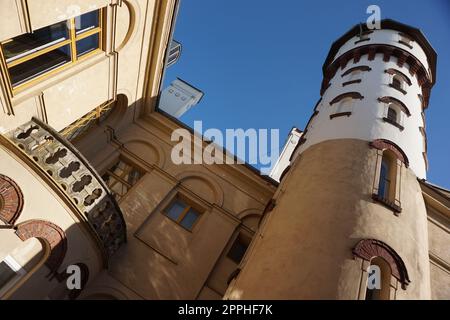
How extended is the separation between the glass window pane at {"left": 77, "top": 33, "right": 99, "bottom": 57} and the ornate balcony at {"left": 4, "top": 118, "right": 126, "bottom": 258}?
255 cm

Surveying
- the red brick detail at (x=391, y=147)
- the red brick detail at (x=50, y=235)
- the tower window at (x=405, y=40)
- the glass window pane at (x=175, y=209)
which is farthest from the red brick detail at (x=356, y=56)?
the red brick detail at (x=50, y=235)

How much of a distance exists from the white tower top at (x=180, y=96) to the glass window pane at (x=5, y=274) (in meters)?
20.5

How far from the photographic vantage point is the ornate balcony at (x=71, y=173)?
7742mm

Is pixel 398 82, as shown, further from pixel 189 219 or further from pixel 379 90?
pixel 189 219

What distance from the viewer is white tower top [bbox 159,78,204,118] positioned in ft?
89.6

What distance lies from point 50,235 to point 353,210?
7.23m

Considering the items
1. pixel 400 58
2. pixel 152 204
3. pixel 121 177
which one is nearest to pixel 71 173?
pixel 152 204

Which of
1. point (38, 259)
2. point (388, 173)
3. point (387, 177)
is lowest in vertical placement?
point (38, 259)

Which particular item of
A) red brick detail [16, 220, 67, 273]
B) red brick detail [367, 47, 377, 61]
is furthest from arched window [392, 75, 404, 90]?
red brick detail [16, 220, 67, 273]

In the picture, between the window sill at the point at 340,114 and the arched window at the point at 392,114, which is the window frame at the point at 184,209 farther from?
the arched window at the point at 392,114

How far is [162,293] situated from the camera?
10312 millimetres

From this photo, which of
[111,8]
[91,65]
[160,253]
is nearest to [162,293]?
[160,253]

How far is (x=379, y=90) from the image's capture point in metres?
14.0

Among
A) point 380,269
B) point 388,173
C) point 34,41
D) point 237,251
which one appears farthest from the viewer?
point 237,251
